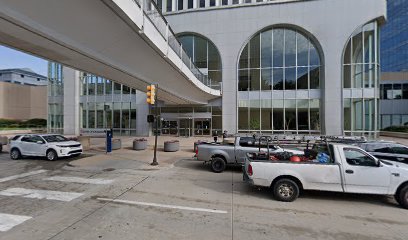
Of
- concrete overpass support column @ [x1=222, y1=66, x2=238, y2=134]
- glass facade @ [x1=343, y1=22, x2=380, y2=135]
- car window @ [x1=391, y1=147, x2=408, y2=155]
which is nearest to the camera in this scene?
car window @ [x1=391, y1=147, x2=408, y2=155]

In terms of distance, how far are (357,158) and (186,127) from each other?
2334 cm

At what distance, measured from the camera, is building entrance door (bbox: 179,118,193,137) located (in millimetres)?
28808

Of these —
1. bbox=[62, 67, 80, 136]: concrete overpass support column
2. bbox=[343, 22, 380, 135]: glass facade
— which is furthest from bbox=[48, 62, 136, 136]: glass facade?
bbox=[343, 22, 380, 135]: glass facade

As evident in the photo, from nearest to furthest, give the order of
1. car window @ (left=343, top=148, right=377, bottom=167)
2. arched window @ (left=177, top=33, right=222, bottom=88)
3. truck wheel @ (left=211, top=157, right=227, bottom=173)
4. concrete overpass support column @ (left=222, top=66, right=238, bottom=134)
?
car window @ (left=343, top=148, right=377, bottom=167) → truck wheel @ (left=211, top=157, right=227, bottom=173) → concrete overpass support column @ (left=222, top=66, right=238, bottom=134) → arched window @ (left=177, top=33, right=222, bottom=88)

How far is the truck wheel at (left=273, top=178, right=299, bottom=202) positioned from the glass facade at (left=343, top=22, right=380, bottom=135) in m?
22.6

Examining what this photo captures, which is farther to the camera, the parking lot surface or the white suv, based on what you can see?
the white suv

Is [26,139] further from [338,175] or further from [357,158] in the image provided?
[357,158]

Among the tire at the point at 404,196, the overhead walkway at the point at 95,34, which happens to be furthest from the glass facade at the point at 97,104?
the tire at the point at 404,196

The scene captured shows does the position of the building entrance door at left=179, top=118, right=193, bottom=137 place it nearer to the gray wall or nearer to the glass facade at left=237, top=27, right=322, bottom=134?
the gray wall

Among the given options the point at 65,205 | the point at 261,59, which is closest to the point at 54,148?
the point at 65,205

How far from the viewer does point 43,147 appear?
13094mm

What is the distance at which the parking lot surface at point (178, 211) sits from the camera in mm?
4742

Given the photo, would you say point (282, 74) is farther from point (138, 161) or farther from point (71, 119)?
Answer: point (71, 119)

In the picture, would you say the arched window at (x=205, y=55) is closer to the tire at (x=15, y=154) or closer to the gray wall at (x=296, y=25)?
the gray wall at (x=296, y=25)
